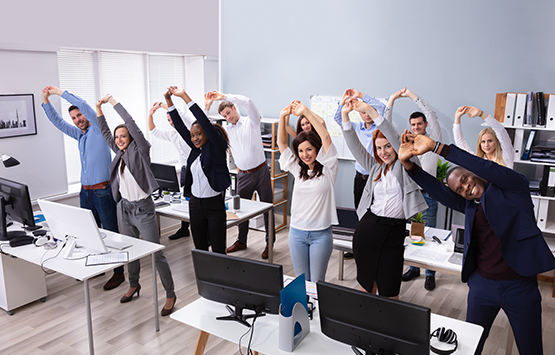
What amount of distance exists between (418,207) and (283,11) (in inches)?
172

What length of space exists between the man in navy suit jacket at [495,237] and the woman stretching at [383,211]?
487 mm

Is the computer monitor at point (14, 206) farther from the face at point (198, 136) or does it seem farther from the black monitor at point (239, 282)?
the black monitor at point (239, 282)

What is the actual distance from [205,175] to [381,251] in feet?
5.36

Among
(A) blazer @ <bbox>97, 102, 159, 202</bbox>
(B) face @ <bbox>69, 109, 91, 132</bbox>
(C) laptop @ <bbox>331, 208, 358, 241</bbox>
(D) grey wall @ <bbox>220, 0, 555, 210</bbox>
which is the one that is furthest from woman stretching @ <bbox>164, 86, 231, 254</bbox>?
(D) grey wall @ <bbox>220, 0, 555, 210</bbox>

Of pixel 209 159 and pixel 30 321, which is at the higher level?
pixel 209 159

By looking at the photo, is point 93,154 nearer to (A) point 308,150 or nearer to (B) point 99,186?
(B) point 99,186

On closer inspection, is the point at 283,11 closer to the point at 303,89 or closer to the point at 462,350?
the point at 303,89

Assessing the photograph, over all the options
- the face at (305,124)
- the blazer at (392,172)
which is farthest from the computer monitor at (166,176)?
the blazer at (392,172)

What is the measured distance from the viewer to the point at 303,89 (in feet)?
21.3

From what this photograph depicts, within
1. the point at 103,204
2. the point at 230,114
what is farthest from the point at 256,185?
the point at 103,204

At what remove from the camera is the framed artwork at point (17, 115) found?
4.77m

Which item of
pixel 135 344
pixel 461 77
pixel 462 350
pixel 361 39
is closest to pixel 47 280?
pixel 135 344

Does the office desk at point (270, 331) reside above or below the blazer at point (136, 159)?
below

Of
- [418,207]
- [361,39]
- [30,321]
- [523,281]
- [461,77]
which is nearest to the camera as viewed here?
[523,281]
